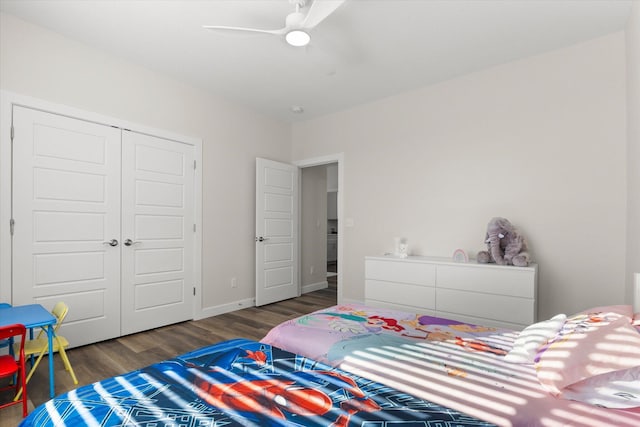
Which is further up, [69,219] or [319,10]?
[319,10]

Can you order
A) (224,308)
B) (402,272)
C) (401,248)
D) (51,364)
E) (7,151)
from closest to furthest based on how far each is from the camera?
(51,364) → (7,151) → (402,272) → (401,248) → (224,308)

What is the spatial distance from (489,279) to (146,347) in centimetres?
324

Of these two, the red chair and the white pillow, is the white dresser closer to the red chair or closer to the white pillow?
the white pillow

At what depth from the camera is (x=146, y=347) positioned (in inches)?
118

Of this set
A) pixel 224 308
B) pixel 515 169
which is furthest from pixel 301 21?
pixel 224 308

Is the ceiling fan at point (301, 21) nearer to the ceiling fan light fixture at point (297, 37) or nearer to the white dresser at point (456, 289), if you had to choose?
the ceiling fan light fixture at point (297, 37)

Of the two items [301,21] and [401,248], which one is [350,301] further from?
[301,21]

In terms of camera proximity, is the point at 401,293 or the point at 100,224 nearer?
the point at 100,224

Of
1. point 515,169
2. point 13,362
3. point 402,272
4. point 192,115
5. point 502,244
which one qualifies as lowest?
point 13,362

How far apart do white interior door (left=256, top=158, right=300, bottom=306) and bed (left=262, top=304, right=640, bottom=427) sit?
2.63 metres

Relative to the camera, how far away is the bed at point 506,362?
1.09m

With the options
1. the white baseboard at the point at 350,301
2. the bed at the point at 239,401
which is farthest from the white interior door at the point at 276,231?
the bed at the point at 239,401

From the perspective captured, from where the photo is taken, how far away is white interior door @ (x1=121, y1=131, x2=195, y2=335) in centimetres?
333

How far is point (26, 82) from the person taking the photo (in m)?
2.71
